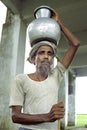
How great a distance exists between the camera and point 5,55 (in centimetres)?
473

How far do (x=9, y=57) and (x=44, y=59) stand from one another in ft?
10.6

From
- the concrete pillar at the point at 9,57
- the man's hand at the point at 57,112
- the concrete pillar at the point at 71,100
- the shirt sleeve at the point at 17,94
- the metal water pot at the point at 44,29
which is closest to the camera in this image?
the man's hand at the point at 57,112

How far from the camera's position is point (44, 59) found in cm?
155

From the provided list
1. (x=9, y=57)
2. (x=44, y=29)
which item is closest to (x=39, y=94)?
(x=44, y=29)

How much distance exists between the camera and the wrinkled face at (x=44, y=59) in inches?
60.3

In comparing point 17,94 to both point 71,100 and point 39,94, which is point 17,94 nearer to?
point 39,94

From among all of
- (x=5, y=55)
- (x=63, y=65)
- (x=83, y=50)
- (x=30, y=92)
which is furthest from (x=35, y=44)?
(x=83, y=50)

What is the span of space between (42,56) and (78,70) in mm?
9692

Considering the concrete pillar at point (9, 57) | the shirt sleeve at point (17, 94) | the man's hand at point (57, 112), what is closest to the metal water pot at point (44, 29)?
the shirt sleeve at point (17, 94)

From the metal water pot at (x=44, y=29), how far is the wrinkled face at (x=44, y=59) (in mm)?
141

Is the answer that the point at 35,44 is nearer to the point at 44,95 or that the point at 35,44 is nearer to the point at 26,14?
the point at 44,95

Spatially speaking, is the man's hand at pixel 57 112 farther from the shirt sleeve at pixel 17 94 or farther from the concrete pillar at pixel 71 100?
the concrete pillar at pixel 71 100

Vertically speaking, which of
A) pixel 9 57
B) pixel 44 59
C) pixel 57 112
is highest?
pixel 9 57

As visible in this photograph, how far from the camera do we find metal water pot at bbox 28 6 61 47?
1.70 metres
